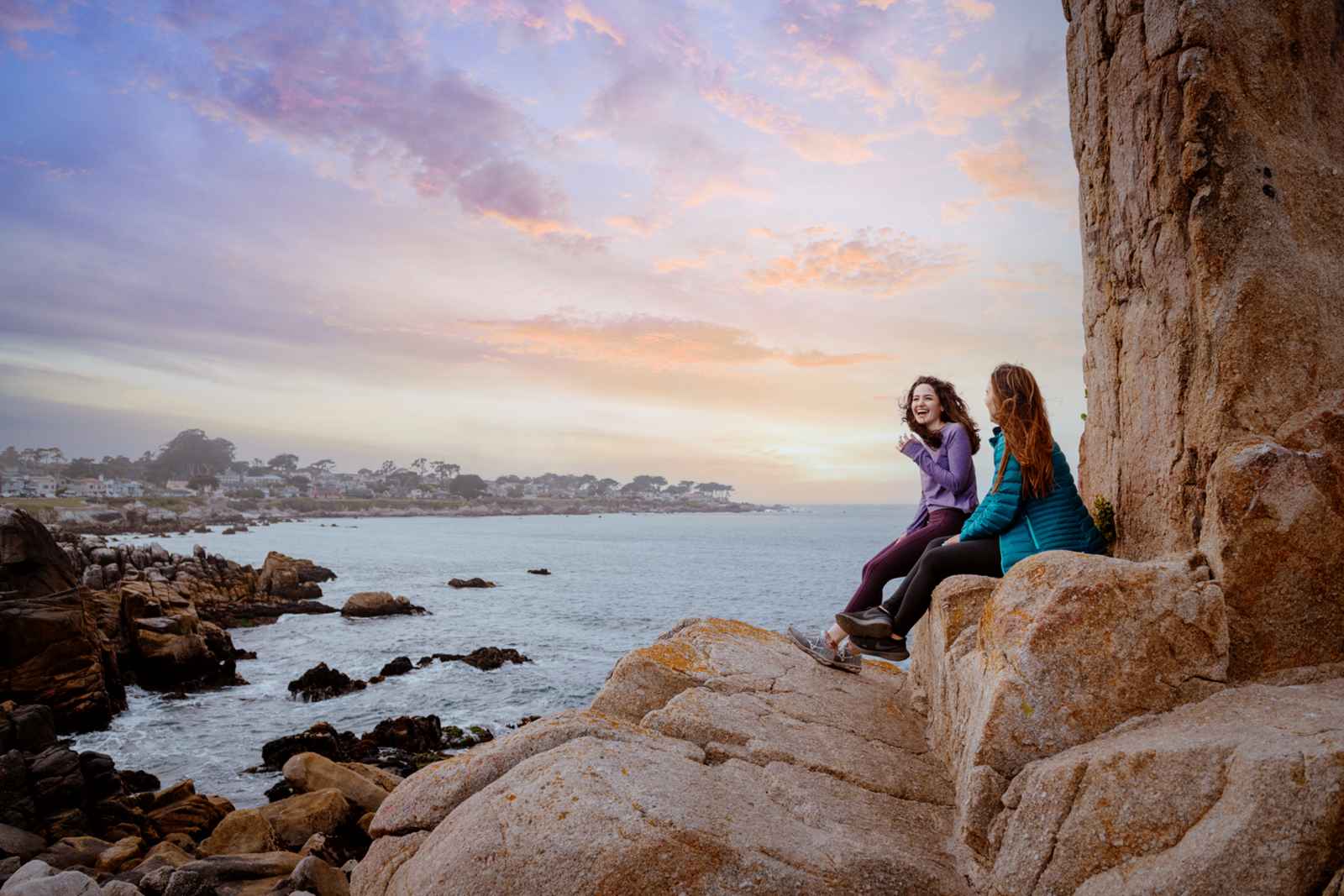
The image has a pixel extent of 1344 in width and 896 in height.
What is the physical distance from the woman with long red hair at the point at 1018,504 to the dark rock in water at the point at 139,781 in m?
13.6

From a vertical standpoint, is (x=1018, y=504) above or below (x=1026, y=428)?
below

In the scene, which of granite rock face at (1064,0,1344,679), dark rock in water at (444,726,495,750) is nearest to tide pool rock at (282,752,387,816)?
dark rock in water at (444,726,495,750)

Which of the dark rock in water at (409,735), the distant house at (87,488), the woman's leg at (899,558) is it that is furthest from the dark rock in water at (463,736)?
Result: the distant house at (87,488)

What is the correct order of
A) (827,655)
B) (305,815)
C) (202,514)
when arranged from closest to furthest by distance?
(827,655), (305,815), (202,514)

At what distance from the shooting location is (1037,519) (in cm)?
595

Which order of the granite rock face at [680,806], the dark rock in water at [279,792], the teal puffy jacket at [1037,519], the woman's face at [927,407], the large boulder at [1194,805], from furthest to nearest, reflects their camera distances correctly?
the dark rock in water at [279,792], the woman's face at [927,407], the teal puffy jacket at [1037,519], the granite rock face at [680,806], the large boulder at [1194,805]

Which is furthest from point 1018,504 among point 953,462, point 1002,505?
point 953,462

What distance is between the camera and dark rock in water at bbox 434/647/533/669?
24.3 m

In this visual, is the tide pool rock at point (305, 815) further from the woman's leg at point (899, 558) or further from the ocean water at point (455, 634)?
the woman's leg at point (899, 558)

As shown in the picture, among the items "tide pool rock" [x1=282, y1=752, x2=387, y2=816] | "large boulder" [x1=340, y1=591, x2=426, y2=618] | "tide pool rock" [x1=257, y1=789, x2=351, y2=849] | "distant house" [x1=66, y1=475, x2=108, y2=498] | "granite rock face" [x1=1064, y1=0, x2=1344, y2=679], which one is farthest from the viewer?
"distant house" [x1=66, y1=475, x2=108, y2=498]

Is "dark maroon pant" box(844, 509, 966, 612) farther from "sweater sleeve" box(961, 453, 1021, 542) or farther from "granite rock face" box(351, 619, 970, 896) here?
"granite rock face" box(351, 619, 970, 896)

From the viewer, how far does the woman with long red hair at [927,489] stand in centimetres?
720

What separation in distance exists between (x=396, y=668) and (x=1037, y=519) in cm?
2189

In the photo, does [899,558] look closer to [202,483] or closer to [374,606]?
[374,606]
